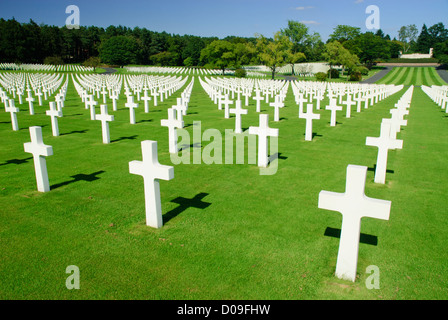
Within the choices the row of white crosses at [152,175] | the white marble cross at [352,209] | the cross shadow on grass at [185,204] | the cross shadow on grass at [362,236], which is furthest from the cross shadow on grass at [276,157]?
the white marble cross at [352,209]

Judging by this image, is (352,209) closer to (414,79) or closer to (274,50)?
(274,50)

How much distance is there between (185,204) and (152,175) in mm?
1287

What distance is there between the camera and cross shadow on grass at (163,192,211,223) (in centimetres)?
514

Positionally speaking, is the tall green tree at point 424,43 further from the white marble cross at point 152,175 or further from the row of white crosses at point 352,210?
the white marble cross at point 152,175

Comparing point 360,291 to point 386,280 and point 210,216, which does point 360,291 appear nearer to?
point 386,280

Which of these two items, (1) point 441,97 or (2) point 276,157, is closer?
(2) point 276,157

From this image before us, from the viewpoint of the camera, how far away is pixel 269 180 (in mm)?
6793

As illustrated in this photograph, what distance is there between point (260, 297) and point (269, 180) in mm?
3682

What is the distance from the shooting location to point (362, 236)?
14.8 feet

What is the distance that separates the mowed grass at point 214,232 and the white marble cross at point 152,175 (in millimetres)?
222

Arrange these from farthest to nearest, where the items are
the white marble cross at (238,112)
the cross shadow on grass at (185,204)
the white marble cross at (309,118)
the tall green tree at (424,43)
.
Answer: the tall green tree at (424,43), the white marble cross at (238,112), the white marble cross at (309,118), the cross shadow on grass at (185,204)

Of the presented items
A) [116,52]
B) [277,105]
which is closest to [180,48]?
[116,52]

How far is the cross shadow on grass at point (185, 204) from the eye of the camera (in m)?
5.14
